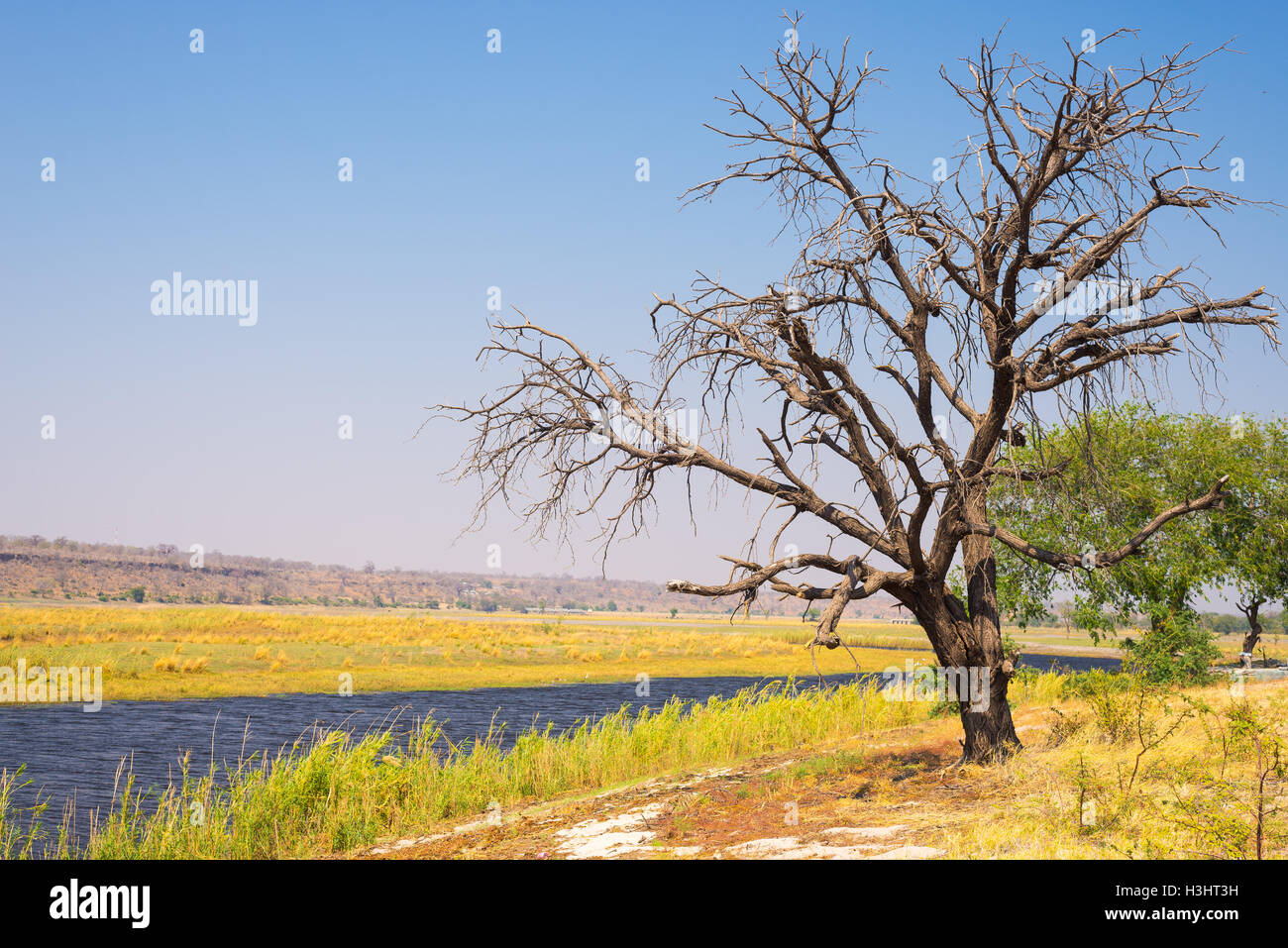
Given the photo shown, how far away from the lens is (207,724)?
91.6ft

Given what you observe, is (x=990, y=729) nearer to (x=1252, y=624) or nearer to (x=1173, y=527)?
(x=1173, y=527)

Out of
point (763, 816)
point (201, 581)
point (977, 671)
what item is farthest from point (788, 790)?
point (201, 581)

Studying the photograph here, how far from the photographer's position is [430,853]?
1109 cm

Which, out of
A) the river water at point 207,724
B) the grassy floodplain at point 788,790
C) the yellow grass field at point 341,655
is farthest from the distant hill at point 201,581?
the grassy floodplain at point 788,790

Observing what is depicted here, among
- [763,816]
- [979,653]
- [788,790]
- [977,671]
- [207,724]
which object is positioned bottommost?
[207,724]

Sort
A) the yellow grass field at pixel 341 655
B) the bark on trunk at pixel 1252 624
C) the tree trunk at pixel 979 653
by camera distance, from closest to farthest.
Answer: the tree trunk at pixel 979 653
the bark on trunk at pixel 1252 624
the yellow grass field at pixel 341 655

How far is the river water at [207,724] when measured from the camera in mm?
19969

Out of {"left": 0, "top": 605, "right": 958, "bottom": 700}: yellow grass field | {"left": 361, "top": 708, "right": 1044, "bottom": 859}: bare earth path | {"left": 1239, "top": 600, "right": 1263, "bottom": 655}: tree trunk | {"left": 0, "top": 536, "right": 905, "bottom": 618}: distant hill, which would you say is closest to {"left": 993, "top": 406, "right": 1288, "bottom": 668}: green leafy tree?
{"left": 1239, "top": 600, "right": 1263, "bottom": 655}: tree trunk

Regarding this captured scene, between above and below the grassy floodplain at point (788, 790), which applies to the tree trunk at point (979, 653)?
above

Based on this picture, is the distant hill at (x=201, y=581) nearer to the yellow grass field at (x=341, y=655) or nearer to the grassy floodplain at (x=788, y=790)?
the yellow grass field at (x=341, y=655)

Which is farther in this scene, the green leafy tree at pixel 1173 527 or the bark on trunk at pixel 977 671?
the green leafy tree at pixel 1173 527
